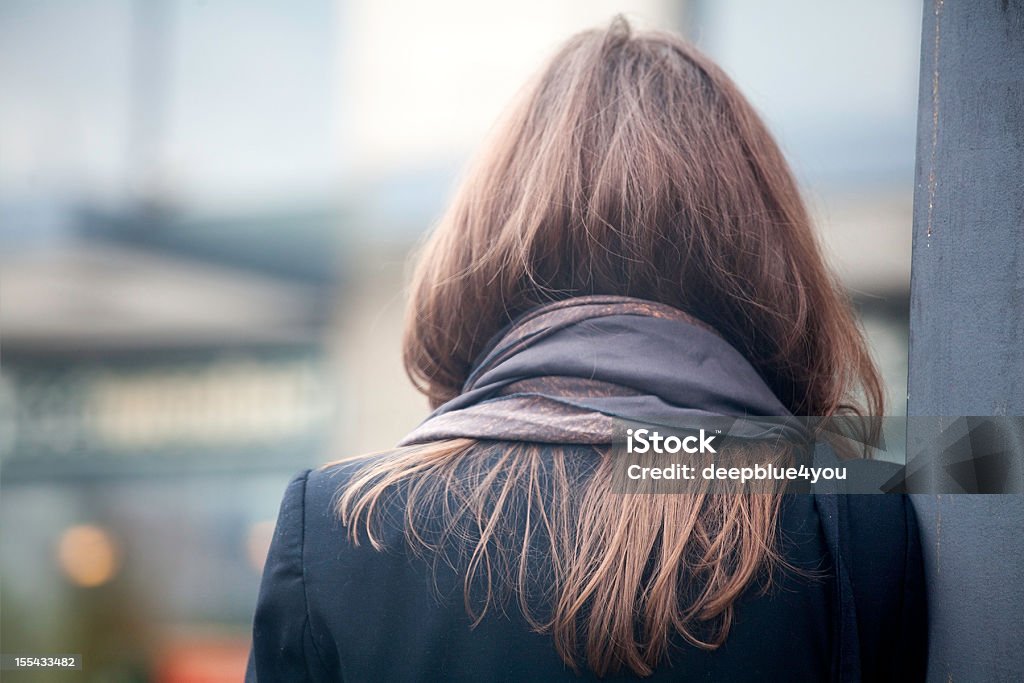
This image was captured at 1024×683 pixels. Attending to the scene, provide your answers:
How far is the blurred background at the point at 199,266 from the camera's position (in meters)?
5.97

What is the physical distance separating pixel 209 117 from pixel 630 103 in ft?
19.6

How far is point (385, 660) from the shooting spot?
1.23 metres

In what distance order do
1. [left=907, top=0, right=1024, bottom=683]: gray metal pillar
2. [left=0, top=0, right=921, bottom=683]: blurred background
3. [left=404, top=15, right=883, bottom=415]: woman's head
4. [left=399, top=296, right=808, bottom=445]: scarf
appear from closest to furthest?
[left=907, top=0, right=1024, bottom=683]: gray metal pillar
[left=399, top=296, right=808, bottom=445]: scarf
[left=404, top=15, right=883, bottom=415]: woman's head
[left=0, top=0, right=921, bottom=683]: blurred background

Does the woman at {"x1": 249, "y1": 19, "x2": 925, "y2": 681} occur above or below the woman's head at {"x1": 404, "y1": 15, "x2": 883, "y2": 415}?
below

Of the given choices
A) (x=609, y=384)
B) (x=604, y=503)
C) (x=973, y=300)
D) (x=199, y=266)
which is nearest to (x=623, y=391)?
(x=609, y=384)

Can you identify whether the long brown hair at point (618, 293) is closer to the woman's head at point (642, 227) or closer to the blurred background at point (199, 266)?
the woman's head at point (642, 227)

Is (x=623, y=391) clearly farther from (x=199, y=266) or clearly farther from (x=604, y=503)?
(x=199, y=266)

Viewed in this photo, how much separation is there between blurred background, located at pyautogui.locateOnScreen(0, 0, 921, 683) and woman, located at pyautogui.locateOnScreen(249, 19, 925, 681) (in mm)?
4272

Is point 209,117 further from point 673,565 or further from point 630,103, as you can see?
point 673,565

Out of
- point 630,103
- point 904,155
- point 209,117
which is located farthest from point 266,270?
point 630,103

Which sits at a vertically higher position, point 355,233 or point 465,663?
point 355,233

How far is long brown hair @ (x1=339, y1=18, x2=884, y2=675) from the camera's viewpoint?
1181mm

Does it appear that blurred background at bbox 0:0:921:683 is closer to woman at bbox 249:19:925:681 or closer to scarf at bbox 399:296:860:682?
woman at bbox 249:19:925:681

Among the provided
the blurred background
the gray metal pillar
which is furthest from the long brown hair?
the blurred background
